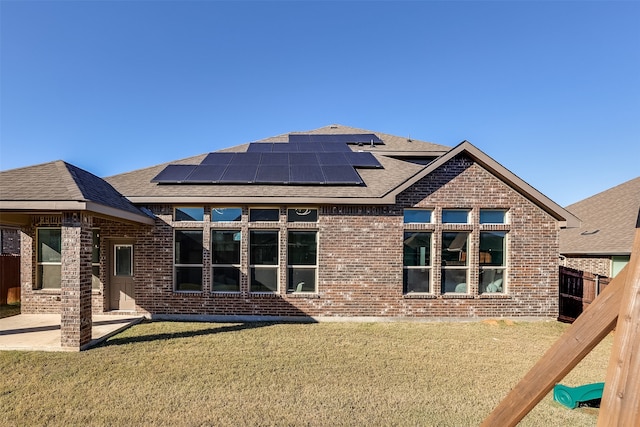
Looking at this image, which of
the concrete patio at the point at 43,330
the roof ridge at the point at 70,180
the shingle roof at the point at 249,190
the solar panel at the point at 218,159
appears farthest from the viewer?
the solar panel at the point at 218,159

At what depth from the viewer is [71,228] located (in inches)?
268

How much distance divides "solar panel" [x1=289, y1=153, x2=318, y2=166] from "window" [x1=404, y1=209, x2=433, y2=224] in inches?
144

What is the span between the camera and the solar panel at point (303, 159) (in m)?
11.4

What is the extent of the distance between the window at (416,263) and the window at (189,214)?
20.1 feet

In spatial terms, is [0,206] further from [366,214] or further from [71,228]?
[366,214]

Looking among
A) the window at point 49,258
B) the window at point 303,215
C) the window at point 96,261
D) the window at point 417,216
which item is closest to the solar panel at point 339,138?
the window at point 417,216

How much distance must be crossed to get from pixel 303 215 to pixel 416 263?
3670 millimetres

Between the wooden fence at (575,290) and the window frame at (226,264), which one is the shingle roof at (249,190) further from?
the wooden fence at (575,290)

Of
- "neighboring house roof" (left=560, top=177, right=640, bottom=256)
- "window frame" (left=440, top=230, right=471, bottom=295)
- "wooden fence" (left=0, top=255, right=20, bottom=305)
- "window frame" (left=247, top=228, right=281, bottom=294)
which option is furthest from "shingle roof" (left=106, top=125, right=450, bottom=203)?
"neighboring house roof" (left=560, top=177, right=640, bottom=256)

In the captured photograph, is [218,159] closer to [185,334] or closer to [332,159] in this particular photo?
[332,159]

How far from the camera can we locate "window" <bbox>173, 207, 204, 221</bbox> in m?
9.55

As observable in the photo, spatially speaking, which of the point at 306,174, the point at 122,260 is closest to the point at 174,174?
the point at 122,260

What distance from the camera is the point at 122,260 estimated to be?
9758mm

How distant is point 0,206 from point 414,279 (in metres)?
10.1
